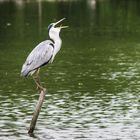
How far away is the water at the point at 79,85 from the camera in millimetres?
20234

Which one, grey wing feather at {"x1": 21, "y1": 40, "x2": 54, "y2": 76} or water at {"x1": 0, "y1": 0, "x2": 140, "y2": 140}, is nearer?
grey wing feather at {"x1": 21, "y1": 40, "x2": 54, "y2": 76}

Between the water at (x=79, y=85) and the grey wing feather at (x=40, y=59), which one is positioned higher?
the grey wing feather at (x=40, y=59)

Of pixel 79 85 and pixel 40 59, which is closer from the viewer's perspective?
pixel 40 59

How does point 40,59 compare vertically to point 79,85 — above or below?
above

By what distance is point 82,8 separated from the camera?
3381 inches

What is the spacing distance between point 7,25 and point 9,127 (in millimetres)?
43520

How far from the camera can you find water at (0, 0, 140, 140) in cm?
2023

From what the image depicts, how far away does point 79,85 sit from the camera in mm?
29297

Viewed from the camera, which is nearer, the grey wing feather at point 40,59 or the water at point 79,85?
the grey wing feather at point 40,59

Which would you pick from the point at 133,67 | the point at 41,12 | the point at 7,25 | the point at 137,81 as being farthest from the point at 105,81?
the point at 41,12

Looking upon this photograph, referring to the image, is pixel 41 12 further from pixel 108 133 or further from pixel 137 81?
pixel 108 133

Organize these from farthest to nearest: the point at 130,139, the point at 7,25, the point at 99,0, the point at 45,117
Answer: the point at 99,0 → the point at 7,25 → the point at 45,117 → the point at 130,139

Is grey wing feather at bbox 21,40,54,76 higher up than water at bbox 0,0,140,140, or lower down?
higher up

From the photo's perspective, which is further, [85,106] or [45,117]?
[85,106]
